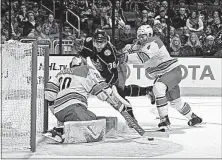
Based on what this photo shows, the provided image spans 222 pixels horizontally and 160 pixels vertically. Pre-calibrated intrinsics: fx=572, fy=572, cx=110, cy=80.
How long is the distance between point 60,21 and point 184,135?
4381 mm

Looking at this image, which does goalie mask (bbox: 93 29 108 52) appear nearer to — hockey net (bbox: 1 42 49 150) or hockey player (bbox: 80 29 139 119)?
hockey player (bbox: 80 29 139 119)

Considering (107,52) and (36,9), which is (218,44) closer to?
(36,9)

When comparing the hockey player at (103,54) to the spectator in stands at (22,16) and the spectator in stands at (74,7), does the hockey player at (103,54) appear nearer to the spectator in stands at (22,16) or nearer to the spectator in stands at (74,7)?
the spectator in stands at (22,16)

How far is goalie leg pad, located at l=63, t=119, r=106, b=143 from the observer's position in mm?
4605

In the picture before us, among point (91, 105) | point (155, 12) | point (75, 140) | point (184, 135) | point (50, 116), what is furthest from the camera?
point (155, 12)

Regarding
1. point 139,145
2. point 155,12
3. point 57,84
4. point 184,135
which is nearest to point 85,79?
point 57,84

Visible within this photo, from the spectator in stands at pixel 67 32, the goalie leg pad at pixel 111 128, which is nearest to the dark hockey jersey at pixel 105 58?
the goalie leg pad at pixel 111 128

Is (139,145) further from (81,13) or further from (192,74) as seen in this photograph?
(81,13)

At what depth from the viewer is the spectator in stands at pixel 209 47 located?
9.20 m

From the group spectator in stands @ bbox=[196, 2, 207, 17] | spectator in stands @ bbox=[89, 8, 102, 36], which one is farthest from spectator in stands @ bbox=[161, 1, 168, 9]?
spectator in stands @ bbox=[89, 8, 102, 36]

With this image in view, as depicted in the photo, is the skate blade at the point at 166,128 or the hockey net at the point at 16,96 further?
the skate blade at the point at 166,128

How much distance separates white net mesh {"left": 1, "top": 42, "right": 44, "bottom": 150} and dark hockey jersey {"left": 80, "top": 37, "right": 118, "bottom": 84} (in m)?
0.60

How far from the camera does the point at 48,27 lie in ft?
30.9

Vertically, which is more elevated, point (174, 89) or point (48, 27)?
point (48, 27)
